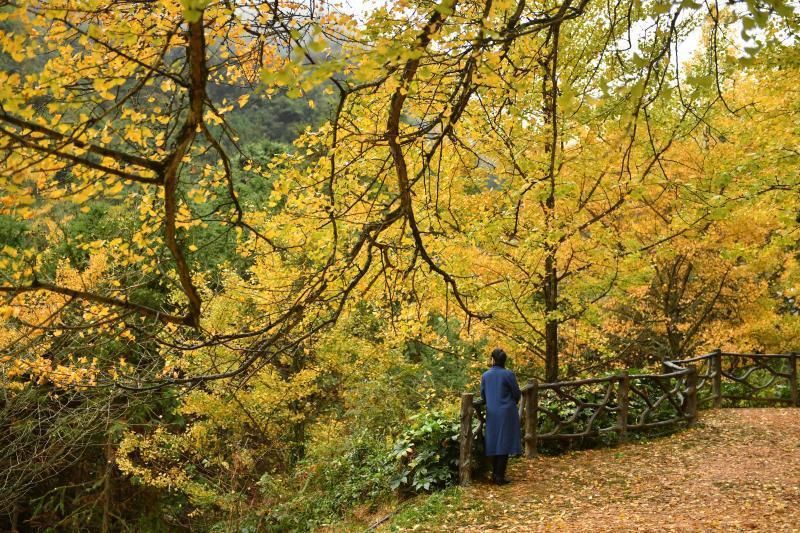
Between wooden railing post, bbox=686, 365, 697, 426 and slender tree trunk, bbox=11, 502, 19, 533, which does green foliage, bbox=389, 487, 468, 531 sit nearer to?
wooden railing post, bbox=686, 365, 697, 426

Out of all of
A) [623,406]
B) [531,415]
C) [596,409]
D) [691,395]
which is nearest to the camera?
[531,415]

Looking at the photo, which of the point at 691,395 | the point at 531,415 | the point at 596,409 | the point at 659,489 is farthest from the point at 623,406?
the point at 659,489

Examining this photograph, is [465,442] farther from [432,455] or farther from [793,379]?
[793,379]

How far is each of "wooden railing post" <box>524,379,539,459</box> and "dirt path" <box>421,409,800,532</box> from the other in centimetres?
19

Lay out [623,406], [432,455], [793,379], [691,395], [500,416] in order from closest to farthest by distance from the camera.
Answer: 1. [500,416]
2. [432,455]
3. [623,406]
4. [691,395]
5. [793,379]

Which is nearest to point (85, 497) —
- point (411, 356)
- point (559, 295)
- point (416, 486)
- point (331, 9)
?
point (411, 356)

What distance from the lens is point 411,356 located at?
1803cm

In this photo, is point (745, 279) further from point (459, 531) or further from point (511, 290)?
point (459, 531)

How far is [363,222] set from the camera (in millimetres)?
6605

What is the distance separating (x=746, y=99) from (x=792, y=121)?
3.05 meters

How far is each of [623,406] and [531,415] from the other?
1.50 metres

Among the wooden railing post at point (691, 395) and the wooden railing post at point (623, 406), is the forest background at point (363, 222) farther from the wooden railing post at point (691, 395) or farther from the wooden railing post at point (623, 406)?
the wooden railing post at point (691, 395)

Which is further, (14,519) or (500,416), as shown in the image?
(14,519)

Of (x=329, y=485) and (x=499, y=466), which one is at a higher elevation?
(x=499, y=466)
